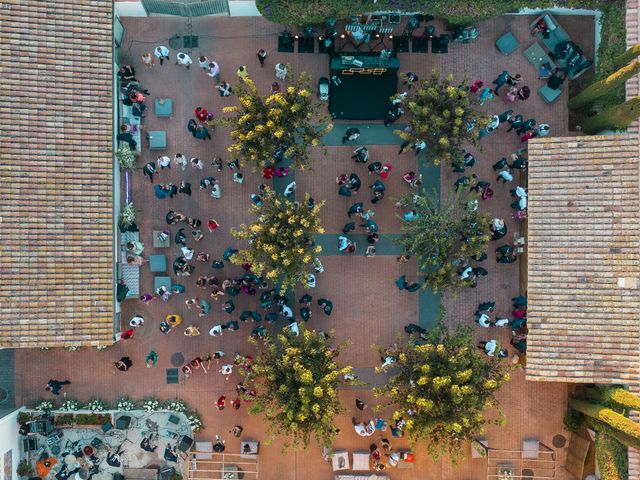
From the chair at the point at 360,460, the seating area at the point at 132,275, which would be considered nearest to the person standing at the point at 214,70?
the seating area at the point at 132,275

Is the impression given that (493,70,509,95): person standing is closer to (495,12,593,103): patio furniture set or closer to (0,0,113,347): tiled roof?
(495,12,593,103): patio furniture set

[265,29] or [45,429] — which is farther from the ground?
[265,29]

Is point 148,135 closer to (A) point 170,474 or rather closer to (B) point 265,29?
→ (B) point 265,29

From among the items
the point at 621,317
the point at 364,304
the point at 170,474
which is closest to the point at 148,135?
the point at 364,304

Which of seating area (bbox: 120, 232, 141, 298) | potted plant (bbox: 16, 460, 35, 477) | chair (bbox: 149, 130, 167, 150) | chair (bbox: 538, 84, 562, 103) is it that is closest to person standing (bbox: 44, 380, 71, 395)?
potted plant (bbox: 16, 460, 35, 477)

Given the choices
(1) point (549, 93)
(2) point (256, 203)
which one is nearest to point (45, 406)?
(2) point (256, 203)

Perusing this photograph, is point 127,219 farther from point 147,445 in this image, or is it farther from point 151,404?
point 147,445

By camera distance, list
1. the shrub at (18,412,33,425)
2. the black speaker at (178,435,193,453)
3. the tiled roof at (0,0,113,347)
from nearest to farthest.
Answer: the tiled roof at (0,0,113,347), the shrub at (18,412,33,425), the black speaker at (178,435,193,453)
